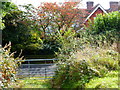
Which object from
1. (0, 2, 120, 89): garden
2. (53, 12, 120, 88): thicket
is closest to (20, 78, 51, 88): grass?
(0, 2, 120, 89): garden

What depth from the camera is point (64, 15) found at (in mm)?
10719

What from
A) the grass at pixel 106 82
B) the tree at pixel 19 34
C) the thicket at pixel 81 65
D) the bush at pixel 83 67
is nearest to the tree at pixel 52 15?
the tree at pixel 19 34

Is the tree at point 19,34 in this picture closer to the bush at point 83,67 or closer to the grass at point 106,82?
the bush at point 83,67

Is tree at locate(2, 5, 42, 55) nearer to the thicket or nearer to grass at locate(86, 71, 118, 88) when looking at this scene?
the thicket

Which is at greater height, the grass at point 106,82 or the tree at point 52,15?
the tree at point 52,15

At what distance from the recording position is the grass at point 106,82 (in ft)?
11.1

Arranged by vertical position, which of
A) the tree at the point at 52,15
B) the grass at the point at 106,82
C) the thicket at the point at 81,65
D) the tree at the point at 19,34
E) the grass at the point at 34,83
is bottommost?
the grass at the point at 34,83

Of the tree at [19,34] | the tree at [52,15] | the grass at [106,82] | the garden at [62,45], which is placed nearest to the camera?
the grass at [106,82]

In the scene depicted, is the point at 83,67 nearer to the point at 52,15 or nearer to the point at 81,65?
the point at 81,65

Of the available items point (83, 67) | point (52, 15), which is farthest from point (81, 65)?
point (52, 15)

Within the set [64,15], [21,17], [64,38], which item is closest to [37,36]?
[21,17]

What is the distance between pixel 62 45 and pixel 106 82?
6.81 feet

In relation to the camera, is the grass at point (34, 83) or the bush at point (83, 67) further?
the grass at point (34, 83)

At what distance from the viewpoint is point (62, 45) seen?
17.4 ft
